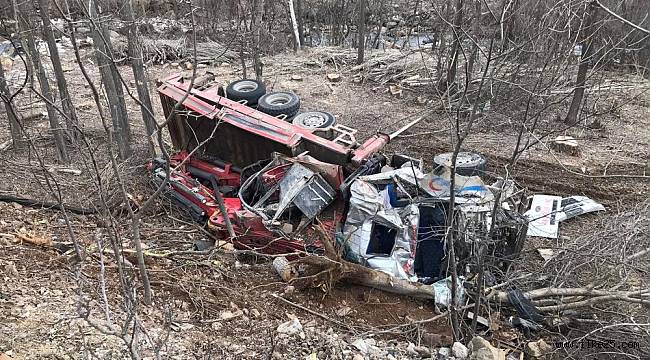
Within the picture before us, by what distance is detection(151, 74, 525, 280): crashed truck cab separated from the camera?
6.57 m

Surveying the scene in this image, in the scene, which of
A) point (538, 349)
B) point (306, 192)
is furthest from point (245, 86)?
point (538, 349)

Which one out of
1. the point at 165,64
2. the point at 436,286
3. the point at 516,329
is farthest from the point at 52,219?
the point at 165,64

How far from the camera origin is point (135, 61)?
9016 mm

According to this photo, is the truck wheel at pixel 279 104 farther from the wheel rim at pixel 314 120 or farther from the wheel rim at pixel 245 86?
the wheel rim at pixel 245 86

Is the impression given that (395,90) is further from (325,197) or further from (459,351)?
(459,351)

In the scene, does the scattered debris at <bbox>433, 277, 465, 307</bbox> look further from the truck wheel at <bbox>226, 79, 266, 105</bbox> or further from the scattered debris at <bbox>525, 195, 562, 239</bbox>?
the truck wheel at <bbox>226, 79, 266, 105</bbox>

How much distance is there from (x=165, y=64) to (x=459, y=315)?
42.6ft

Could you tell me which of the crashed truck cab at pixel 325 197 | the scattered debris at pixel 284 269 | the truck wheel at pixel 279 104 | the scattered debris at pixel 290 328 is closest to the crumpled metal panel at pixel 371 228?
the crashed truck cab at pixel 325 197

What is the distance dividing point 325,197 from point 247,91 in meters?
3.30

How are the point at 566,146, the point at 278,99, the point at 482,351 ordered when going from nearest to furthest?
1. the point at 482,351
2. the point at 278,99
3. the point at 566,146

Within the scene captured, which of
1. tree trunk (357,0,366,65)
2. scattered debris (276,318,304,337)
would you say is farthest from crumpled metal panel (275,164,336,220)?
tree trunk (357,0,366,65)

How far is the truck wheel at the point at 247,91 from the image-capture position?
9273mm

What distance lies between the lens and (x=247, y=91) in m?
9.38

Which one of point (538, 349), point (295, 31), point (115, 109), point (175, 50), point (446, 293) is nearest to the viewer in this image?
point (538, 349)
